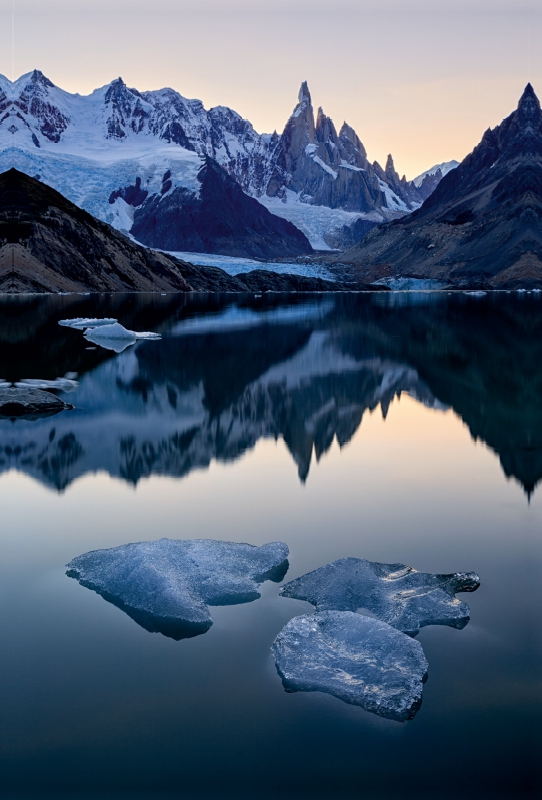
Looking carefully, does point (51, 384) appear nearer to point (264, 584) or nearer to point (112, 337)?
point (112, 337)

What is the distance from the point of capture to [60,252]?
6156 inches

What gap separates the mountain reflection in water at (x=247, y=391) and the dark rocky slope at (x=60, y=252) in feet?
291

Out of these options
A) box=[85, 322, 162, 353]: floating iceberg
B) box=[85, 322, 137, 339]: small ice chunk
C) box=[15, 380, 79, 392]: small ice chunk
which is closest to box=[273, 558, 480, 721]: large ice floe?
box=[15, 380, 79, 392]: small ice chunk

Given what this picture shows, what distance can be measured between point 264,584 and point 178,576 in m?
1.22

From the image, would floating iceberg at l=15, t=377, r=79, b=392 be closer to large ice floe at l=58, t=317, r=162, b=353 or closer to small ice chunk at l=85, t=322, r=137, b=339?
large ice floe at l=58, t=317, r=162, b=353

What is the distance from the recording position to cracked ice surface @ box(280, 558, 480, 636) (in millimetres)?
10008

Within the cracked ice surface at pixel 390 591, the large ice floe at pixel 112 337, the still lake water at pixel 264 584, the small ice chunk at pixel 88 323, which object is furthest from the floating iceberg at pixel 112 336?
the cracked ice surface at pixel 390 591

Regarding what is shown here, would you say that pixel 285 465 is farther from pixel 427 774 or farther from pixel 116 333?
pixel 116 333

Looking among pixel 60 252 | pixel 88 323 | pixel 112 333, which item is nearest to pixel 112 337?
pixel 112 333

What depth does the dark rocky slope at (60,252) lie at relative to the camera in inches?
5699

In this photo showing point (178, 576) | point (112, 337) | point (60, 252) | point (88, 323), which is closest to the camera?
point (178, 576)

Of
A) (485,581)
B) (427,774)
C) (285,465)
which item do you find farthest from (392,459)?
(427,774)

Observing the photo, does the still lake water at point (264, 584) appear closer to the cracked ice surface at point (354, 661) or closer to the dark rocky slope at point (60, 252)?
the cracked ice surface at point (354, 661)

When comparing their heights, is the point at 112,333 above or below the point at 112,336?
above
